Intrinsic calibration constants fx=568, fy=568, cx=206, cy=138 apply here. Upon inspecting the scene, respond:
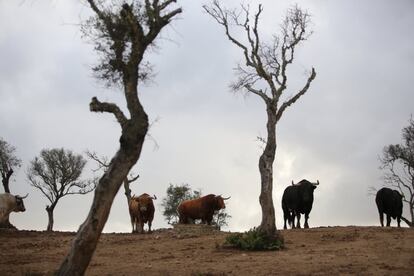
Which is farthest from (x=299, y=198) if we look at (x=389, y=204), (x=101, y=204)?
(x=101, y=204)

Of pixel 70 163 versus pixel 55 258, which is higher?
pixel 70 163

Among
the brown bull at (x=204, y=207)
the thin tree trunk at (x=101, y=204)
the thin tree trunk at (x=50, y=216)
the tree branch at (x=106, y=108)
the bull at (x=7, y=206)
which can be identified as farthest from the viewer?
the thin tree trunk at (x=50, y=216)

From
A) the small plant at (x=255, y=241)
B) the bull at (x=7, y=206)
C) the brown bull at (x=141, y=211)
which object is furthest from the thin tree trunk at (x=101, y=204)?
the bull at (x=7, y=206)

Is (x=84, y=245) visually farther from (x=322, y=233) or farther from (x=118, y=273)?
(x=322, y=233)

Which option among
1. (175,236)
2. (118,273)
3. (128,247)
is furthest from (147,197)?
(118,273)

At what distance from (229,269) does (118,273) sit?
2904 mm

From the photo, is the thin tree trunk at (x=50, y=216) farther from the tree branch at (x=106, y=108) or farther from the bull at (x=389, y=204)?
the tree branch at (x=106, y=108)

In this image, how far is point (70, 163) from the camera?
43750 mm

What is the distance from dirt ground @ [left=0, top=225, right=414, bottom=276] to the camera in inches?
575

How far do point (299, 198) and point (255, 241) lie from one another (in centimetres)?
935

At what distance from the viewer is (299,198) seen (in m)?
27.8

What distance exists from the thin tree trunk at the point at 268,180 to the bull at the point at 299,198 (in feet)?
26.6

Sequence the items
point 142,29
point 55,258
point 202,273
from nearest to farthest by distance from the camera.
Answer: point 142,29, point 202,273, point 55,258

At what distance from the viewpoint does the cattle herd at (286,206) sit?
91.4 ft
